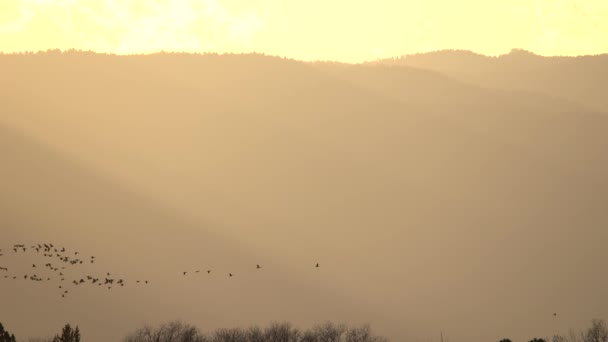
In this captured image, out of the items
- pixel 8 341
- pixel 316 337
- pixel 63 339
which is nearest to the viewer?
pixel 8 341

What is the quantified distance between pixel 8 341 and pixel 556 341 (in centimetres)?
13630

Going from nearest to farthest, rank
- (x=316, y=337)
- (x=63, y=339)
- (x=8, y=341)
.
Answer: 1. (x=8, y=341)
2. (x=63, y=339)
3. (x=316, y=337)

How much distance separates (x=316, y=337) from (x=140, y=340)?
122 feet

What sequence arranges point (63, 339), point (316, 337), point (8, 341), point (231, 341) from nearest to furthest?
point (8, 341) < point (63, 339) < point (231, 341) < point (316, 337)

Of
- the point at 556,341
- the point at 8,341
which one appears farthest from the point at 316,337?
the point at 8,341

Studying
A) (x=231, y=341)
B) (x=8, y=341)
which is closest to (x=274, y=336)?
(x=231, y=341)

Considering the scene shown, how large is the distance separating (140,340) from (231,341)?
780 inches

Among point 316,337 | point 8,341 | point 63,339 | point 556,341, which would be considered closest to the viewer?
point 8,341

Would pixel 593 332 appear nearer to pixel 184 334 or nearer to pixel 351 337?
pixel 351 337

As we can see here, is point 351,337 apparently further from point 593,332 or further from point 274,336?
point 593,332

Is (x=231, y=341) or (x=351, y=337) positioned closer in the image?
(x=231, y=341)

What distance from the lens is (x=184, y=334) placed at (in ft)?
541

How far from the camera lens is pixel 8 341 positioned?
7938cm

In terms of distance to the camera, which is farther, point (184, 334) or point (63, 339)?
point (184, 334)
